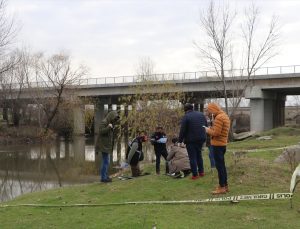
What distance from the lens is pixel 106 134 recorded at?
456 inches

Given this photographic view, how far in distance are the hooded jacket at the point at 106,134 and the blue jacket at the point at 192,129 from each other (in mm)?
2159

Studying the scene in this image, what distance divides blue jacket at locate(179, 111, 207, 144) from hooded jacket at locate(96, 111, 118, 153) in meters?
2.16

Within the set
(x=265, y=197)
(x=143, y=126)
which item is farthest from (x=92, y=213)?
(x=143, y=126)

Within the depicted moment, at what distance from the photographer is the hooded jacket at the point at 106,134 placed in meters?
11.4

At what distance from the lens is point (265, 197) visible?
26.4 feet

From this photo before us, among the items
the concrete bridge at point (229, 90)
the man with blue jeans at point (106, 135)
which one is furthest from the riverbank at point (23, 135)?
the man with blue jeans at point (106, 135)

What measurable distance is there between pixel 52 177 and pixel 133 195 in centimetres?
1086

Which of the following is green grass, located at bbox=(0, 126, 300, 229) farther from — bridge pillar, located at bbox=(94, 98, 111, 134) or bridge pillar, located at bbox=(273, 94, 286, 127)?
A: bridge pillar, located at bbox=(94, 98, 111, 134)

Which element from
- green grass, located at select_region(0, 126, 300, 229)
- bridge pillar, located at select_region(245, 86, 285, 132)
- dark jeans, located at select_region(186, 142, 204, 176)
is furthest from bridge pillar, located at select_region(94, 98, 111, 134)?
dark jeans, located at select_region(186, 142, 204, 176)

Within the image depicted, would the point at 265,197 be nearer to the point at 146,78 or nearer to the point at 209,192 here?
the point at 209,192

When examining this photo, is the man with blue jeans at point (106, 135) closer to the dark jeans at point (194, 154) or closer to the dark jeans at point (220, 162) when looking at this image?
the dark jeans at point (194, 154)

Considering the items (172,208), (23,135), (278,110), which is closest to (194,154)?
(172,208)

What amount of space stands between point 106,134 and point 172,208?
4.07 meters

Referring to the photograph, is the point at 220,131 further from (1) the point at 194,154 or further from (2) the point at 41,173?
(2) the point at 41,173
